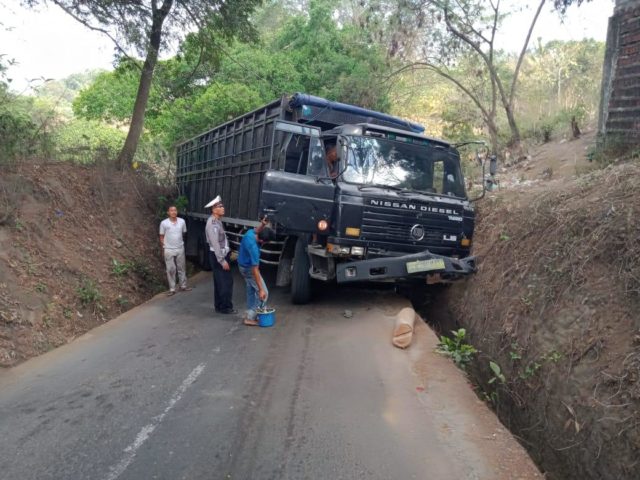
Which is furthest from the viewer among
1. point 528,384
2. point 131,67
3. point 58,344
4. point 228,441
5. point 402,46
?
point 402,46

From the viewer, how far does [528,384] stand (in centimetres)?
487

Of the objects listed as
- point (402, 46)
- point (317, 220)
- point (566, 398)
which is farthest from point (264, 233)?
point (402, 46)

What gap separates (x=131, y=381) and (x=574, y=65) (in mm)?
23013

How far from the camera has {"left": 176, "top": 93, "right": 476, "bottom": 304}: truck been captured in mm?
6934

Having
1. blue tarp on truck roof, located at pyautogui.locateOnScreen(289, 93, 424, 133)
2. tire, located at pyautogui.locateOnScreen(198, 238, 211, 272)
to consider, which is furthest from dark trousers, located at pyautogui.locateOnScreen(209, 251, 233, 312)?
tire, located at pyautogui.locateOnScreen(198, 238, 211, 272)

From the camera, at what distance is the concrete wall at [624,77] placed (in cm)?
883

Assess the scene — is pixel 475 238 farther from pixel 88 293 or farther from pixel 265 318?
pixel 88 293

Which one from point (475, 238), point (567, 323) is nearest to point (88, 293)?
point (475, 238)

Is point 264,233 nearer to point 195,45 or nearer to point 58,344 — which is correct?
point 58,344

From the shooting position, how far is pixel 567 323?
4.80m

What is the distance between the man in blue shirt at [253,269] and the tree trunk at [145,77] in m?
6.93

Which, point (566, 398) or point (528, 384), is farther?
point (528, 384)

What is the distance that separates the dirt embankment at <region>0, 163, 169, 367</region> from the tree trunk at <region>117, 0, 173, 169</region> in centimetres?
65

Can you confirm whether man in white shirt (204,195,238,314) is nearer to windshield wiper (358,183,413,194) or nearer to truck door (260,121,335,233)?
truck door (260,121,335,233)
